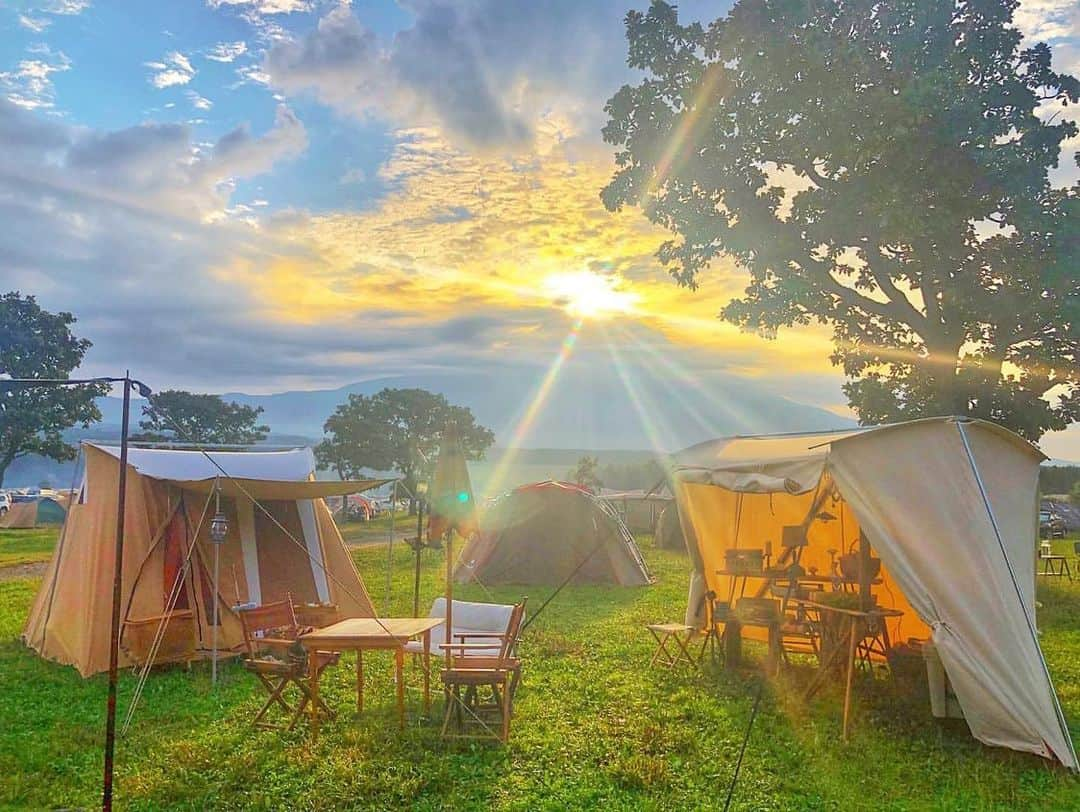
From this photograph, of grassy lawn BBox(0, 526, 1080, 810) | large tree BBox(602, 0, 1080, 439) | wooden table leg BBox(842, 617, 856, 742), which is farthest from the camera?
large tree BBox(602, 0, 1080, 439)

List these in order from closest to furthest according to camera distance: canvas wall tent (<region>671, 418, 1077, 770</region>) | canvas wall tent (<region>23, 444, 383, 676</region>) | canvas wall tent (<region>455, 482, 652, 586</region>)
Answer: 1. canvas wall tent (<region>671, 418, 1077, 770</region>)
2. canvas wall tent (<region>23, 444, 383, 676</region>)
3. canvas wall tent (<region>455, 482, 652, 586</region>)

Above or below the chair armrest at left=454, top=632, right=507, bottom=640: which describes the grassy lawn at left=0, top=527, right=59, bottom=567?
below

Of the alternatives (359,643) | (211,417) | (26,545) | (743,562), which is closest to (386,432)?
(211,417)

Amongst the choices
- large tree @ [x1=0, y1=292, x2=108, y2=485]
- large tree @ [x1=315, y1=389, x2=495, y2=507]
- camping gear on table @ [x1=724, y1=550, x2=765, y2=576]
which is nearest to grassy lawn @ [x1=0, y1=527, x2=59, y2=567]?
large tree @ [x1=0, y1=292, x2=108, y2=485]

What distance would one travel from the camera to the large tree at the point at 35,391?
97.5ft

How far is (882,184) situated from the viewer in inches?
521

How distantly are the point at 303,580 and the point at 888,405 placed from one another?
12230mm

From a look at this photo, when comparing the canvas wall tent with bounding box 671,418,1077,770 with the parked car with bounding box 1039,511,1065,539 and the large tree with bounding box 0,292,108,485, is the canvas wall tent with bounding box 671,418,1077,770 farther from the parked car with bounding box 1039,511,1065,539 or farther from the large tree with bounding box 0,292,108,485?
the large tree with bounding box 0,292,108,485

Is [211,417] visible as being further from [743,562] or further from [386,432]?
[743,562]

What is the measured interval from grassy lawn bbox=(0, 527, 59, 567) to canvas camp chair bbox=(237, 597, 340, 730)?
14490 mm

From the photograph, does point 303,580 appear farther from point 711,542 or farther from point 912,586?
point 912,586

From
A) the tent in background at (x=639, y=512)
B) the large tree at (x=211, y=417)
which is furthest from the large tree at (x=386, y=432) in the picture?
the tent in background at (x=639, y=512)

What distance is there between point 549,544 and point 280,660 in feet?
30.2

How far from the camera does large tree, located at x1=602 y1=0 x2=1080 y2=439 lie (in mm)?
13070
